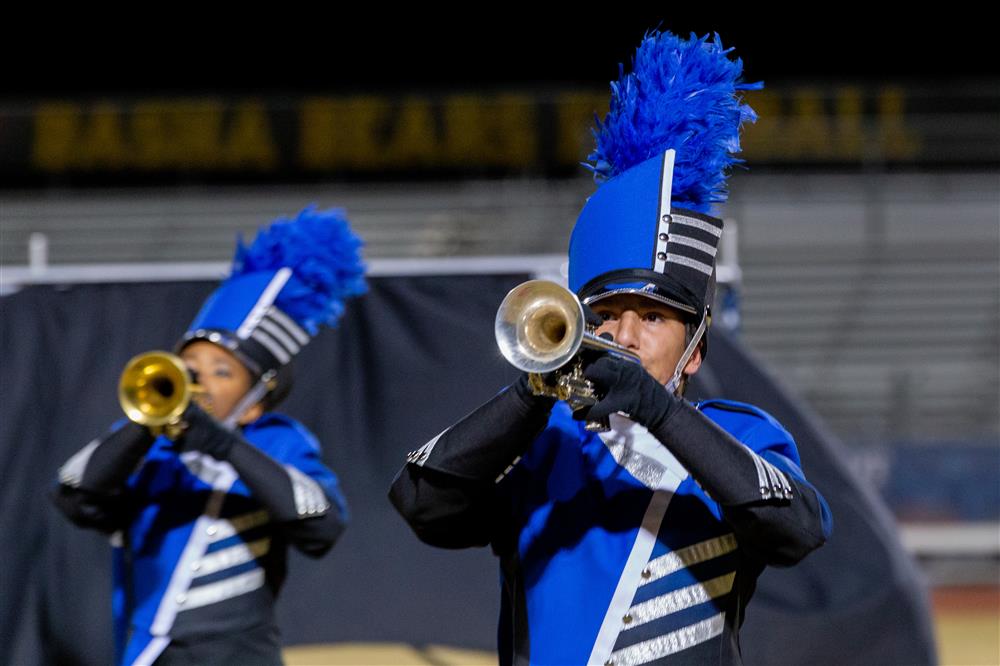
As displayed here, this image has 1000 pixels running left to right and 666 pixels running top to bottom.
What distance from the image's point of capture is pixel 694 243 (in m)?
1.97

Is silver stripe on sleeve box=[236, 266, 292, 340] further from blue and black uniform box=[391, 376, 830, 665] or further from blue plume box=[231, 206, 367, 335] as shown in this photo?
blue and black uniform box=[391, 376, 830, 665]

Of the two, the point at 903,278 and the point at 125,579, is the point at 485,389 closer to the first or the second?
the point at 125,579

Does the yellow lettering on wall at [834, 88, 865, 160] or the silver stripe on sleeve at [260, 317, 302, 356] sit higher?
the yellow lettering on wall at [834, 88, 865, 160]

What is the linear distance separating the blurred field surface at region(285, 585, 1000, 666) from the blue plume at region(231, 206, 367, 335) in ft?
5.09

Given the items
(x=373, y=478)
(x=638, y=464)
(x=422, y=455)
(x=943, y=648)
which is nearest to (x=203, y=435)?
(x=422, y=455)

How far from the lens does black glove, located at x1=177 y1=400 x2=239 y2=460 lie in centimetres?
290

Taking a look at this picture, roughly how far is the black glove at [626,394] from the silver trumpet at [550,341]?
0.02 metres

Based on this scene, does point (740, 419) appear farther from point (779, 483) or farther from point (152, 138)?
point (152, 138)

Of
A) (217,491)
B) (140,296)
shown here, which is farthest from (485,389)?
(217,491)

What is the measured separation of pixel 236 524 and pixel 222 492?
85 mm

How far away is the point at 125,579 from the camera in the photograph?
10.4 ft

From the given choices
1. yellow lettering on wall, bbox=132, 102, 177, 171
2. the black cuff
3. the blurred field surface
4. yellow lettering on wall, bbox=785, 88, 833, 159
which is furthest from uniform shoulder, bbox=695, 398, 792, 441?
yellow lettering on wall, bbox=132, 102, 177, 171

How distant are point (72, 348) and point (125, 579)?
160cm

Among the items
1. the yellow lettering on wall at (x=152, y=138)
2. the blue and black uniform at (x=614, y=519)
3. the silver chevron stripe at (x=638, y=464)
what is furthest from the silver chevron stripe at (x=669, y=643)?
the yellow lettering on wall at (x=152, y=138)
